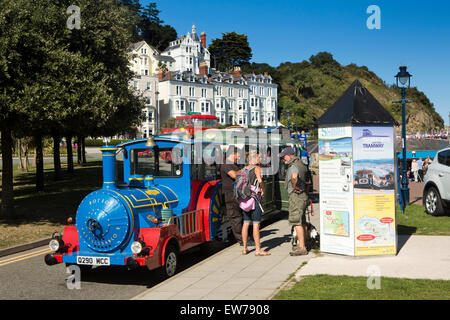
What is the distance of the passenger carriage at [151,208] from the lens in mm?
7266

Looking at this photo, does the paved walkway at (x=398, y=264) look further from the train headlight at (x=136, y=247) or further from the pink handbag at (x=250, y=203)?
the train headlight at (x=136, y=247)

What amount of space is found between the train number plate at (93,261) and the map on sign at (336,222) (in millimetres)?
4102

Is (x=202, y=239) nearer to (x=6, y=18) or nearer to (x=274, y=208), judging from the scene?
(x=274, y=208)

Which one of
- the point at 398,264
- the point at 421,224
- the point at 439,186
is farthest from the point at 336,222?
the point at 439,186

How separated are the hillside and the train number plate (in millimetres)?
101882

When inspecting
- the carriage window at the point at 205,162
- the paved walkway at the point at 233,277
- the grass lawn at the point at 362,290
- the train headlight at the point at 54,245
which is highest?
the carriage window at the point at 205,162

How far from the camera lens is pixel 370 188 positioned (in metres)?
7.97

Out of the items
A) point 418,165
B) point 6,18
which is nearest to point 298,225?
point 6,18

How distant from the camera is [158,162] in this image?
29.6 feet

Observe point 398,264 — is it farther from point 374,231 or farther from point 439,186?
point 439,186

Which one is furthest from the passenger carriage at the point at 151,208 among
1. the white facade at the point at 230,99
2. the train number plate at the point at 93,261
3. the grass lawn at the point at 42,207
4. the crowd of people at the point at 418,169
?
the white facade at the point at 230,99

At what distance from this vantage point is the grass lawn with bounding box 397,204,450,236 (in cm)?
1061
